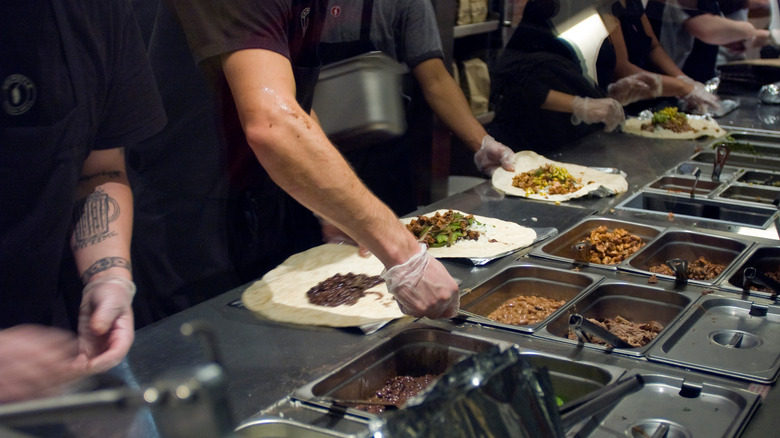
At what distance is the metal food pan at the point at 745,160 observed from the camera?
3.07 meters

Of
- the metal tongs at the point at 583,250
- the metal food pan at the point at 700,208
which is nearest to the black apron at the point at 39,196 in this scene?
the metal tongs at the point at 583,250

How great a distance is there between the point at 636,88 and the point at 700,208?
1613mm

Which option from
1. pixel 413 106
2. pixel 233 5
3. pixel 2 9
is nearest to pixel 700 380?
pixel 233 5

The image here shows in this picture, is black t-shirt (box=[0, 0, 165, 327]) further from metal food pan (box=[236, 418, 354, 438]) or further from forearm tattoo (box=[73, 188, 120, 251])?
metal food pan (box=[236, 418, 354, 438])

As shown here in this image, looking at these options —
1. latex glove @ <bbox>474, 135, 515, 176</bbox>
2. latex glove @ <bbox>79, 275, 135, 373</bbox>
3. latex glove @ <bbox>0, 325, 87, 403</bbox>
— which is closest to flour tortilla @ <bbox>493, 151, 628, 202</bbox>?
latex glove @ <bbox>474, 135, 515, 176</bbox>

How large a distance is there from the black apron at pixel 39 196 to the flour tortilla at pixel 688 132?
2.83m

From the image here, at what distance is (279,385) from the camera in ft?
4.33

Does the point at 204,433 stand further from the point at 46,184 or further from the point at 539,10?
the point at 539,10

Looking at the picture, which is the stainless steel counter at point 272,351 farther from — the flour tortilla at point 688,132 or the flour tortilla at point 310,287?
the flour tortilla at point 688,132

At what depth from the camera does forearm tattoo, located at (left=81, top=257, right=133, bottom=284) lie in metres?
1.59

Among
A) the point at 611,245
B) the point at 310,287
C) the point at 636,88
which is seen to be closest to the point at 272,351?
the point at 310,287

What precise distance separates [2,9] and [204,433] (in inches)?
50.2

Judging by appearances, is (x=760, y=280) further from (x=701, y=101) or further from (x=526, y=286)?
(x=701, y=101)

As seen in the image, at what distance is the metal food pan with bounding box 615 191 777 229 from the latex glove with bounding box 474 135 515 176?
1.92 feet
